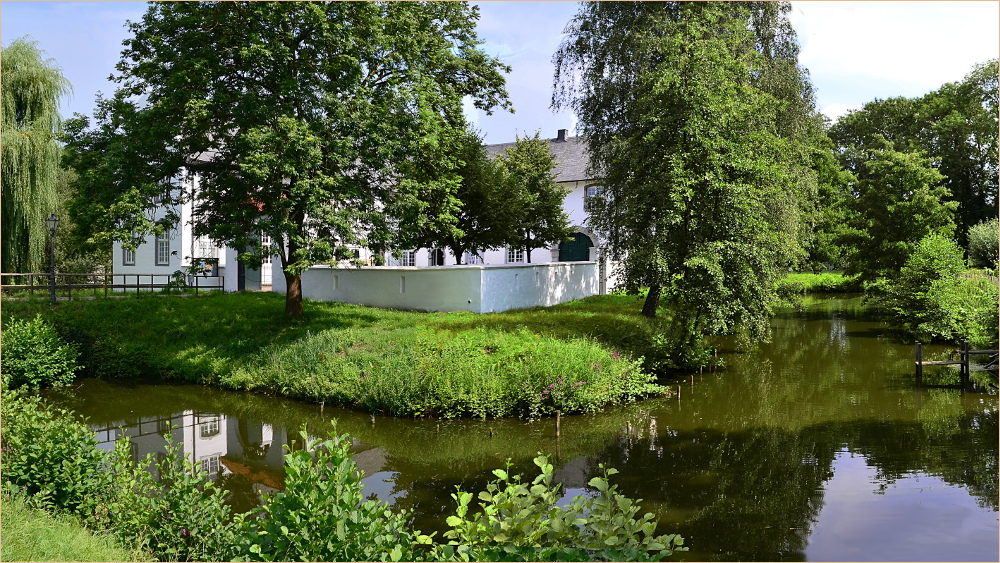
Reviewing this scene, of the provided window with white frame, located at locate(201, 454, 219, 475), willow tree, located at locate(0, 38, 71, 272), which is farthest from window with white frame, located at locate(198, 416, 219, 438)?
willow tree, located at locate(0, 38, 71, 272)

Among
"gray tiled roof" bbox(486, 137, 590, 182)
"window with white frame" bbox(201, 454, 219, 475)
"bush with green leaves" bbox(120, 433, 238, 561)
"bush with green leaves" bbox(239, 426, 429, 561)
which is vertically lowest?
"window with white frame" bbox(201, 454, 219, 475)

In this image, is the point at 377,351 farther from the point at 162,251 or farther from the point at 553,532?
the point at 162,251

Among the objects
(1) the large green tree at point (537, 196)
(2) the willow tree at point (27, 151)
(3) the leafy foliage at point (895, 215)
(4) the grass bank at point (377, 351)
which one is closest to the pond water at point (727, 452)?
(4) the grass bank at point (377, 351)

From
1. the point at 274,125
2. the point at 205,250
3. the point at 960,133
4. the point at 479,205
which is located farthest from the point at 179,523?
the point at 960,133

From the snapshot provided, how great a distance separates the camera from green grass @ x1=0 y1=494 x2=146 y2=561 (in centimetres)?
517

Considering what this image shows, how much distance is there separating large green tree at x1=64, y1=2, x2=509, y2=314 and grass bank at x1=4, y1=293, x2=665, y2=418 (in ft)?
7.76

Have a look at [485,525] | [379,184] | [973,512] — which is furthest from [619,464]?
[379,184]

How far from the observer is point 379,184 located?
63.6 feet

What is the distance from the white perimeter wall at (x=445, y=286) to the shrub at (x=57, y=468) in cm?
1514

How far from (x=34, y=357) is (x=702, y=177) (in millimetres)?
16468

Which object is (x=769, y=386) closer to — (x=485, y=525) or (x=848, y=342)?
(x=848, y=342)

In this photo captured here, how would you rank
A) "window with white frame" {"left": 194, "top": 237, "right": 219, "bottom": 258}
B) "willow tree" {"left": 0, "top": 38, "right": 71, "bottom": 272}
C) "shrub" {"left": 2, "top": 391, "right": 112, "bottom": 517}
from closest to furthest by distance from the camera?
"shrub" {"left": 2, "top": 391, "right": 112, "bottom": 517} < "willow tree" {"left": 0, "top": 38, "right": 71, "bottom": 272} < "window with white frame" {"left": 194, "top": 237, "right": 219, "bottom": 258}

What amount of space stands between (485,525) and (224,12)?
655 inches

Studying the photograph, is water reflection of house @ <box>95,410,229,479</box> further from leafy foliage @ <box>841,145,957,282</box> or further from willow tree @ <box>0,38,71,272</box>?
leafy foliage @ <box>841,145,957,282</box>
